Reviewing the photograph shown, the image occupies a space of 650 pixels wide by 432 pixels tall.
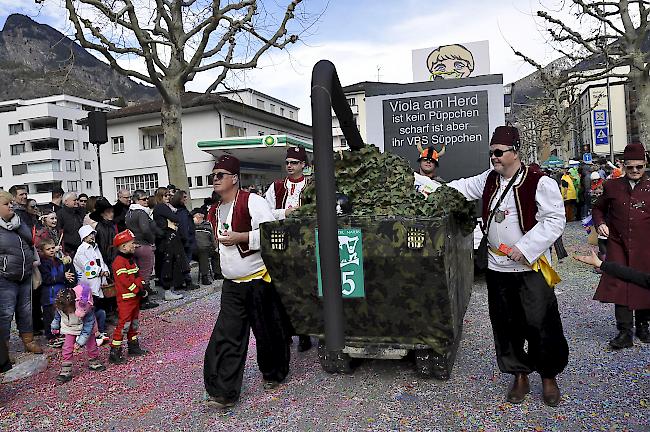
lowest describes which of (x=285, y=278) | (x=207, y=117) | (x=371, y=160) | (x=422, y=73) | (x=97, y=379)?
(x=97, y=379)

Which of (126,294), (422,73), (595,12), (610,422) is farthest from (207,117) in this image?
(610,422)

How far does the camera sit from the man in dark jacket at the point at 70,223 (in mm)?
8242

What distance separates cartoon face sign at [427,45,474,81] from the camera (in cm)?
1000

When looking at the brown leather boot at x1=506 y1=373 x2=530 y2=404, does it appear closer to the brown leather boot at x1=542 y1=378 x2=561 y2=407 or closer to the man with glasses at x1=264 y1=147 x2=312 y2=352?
the brown leather boot at x1=542 y1=378 x2=561 y2=407

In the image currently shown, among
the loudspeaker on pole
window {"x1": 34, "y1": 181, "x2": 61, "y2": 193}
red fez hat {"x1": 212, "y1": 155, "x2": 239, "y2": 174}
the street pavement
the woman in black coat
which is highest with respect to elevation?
window {"x1": 34, "y1": 181, "x2": 61, "y2": 193}

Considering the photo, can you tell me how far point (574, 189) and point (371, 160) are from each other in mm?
14148

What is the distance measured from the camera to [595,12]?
19.2 metres

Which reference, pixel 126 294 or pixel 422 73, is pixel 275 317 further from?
pixel 422 73

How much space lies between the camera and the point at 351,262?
12.8 ft

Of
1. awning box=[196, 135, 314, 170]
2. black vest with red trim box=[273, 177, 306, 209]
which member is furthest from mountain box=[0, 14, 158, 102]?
black vest with red trim box=[273, 177, 306, 209]

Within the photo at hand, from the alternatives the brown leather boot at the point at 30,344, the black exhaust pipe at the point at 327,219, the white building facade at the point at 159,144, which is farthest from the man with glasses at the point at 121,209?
the white building facade at the point at 159,144

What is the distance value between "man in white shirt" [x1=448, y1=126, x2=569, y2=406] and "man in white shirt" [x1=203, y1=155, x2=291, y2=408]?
1.81m

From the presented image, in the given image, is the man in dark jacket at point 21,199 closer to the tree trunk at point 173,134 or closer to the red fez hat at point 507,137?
the red fez hat at point 507,137

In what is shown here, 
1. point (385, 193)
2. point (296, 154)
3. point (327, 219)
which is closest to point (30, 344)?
point (296, 154)
